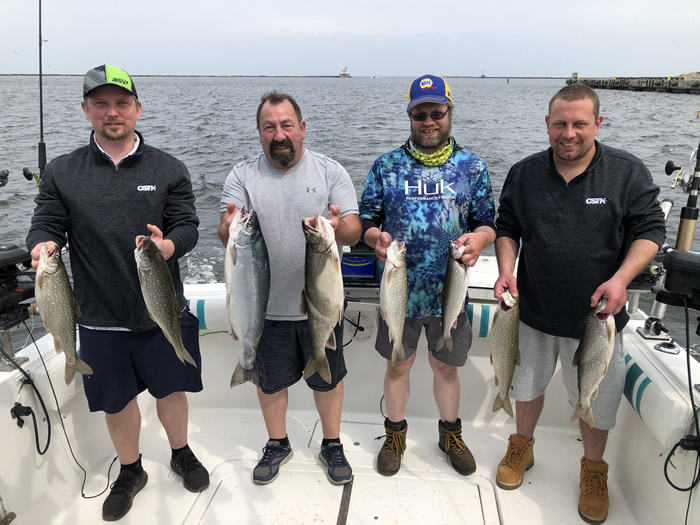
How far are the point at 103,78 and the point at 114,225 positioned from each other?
2.74 ft

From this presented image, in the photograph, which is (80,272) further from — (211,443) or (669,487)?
(669,487)

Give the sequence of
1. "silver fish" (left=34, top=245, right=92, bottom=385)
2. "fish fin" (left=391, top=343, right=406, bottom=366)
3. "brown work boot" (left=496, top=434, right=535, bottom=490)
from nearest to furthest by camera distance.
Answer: "silver fish" (left=34, top=245, right=92, bottom=385)
"fish fin" (left=391, top=343, right=406, bottom=366)
"brown work boot" (left=496, top=434, right=535, bottom=490)

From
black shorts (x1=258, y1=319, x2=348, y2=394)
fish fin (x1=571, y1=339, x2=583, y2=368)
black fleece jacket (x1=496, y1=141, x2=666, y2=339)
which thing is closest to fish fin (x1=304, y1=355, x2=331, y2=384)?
black shorts (x1=258, y1=319, x2=348, y2=394)

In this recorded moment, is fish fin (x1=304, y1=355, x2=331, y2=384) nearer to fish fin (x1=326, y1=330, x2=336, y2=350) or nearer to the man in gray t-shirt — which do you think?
fish fin (x1=326, y1=330, x2=336, y2=350)

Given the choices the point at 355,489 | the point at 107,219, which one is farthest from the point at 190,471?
the point at 107,219

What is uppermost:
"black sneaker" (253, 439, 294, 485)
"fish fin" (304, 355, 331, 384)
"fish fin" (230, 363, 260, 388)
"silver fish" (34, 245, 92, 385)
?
"silver fish" (34, 245, 92, 385)

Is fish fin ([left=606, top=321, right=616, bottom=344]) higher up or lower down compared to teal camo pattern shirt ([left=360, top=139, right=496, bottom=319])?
lower down

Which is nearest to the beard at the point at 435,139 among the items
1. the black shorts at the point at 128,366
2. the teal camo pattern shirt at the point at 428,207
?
the teal camo pattern shirt at the point at 428,207

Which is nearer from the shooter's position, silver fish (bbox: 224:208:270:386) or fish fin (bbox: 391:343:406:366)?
silver fish (bbox: 224:208:270:386)

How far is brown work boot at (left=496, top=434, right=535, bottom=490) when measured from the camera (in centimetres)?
343

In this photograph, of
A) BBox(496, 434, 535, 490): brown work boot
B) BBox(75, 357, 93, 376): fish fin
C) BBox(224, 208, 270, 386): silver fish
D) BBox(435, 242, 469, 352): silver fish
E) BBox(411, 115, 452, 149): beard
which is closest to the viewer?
BBox(224, 208, 270, 386): silver fish

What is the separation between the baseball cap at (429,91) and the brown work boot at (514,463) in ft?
7.78

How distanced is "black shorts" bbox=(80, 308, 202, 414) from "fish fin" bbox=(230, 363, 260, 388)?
12.3 inches

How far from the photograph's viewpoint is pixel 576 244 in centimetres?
287
